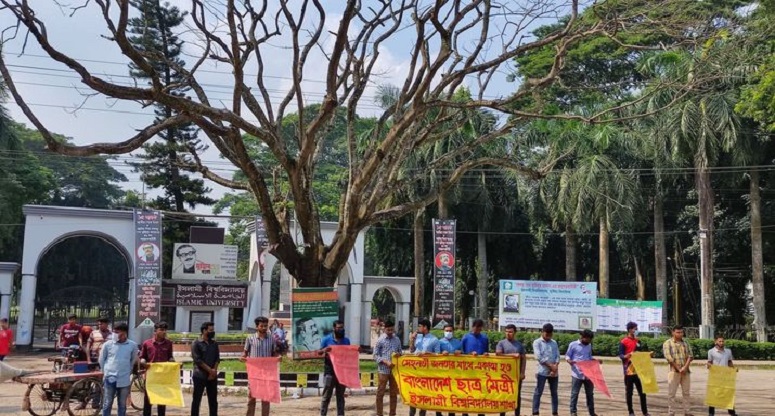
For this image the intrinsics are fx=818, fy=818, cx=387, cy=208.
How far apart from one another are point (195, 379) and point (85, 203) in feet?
183

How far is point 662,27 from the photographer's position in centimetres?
1738

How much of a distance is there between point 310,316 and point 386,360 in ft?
19.0

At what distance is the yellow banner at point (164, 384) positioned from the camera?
12.6 m

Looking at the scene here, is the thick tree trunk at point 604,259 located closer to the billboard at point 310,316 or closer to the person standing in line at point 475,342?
the billboard at point 310,316

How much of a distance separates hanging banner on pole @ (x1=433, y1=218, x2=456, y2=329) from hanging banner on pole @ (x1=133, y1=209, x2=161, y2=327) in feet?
36.8

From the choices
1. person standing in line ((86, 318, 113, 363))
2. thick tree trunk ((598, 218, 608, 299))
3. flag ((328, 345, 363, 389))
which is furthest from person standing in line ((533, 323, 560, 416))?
thick tree trunk ((598, 218, 608, 299))

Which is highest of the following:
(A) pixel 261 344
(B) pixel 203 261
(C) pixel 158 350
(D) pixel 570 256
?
(D) pixel 570 256

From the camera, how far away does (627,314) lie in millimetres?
34531

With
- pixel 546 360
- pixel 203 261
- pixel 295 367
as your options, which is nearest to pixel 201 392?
pixel 546 360

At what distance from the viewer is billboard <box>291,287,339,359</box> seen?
1858cm

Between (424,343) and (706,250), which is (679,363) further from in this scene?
(706,250)

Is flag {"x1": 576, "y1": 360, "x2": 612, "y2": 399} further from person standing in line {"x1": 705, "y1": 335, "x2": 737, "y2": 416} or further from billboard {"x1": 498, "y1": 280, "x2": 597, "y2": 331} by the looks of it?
→ billboard {"x1": 498, "y1": 280, "x2": 597, "y2": 331}

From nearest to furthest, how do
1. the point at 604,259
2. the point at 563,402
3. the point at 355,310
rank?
the point at 563,402, the point at 355,310, the point at 604,259

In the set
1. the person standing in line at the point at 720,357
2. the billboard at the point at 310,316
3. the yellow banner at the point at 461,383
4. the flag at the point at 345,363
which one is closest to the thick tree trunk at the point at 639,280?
the billboard at the point at 310,316
